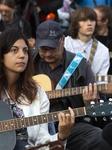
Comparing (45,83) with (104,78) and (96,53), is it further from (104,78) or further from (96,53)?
(96,53)

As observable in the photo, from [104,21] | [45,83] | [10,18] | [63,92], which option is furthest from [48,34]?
[10,18]

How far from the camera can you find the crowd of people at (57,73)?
2.59m

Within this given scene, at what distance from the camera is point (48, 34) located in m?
3.43

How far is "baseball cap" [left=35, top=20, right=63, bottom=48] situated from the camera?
3.35m

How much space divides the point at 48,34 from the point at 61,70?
454 mm

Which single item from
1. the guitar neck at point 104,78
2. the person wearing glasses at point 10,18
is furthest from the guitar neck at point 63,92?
the person wearing glasses at point 10,18

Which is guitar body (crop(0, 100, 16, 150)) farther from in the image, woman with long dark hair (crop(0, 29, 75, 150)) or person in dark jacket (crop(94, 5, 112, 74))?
person in dark jacket (crop(94, 5, 112, 74))

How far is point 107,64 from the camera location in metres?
3.97

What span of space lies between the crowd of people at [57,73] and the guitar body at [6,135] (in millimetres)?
27

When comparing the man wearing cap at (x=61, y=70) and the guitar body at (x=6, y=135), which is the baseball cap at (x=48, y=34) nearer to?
the man wearing cap at (x=61, y=70)

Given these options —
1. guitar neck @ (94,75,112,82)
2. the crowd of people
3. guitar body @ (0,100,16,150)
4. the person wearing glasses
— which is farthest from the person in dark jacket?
guitar body @ (0,100,16,150)

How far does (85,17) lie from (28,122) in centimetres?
208

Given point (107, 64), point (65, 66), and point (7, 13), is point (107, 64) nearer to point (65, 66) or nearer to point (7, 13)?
point (65, 66)

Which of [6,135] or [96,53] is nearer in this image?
[6,135]
